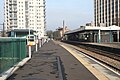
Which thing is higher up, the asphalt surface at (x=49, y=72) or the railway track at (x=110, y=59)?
the asphalt surface at (x=49, y=72)

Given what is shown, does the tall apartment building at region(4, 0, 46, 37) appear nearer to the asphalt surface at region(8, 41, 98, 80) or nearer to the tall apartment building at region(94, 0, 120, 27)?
the asphalt surface at region(8, 41, 98, 80)

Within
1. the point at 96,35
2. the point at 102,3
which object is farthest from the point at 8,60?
the point at 102,3

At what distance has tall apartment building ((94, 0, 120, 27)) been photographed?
483 feet

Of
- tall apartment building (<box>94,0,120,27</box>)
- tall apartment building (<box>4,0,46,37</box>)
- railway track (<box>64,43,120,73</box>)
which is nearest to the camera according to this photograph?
railway track (<box>64,43,120,73</box>)

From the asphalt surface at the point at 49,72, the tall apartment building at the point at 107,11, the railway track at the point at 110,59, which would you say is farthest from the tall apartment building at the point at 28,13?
the tall apartment building at the point at 107,11

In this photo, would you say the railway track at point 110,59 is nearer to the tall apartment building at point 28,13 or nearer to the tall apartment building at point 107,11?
the tall apartment building at point 28,13

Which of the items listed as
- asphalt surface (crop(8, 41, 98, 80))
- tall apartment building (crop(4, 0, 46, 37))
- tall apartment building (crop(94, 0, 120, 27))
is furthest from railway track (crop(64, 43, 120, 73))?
tall apartment building (crop(94, 0, 120, 27))

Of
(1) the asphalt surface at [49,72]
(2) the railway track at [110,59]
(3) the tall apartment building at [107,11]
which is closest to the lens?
(1) the asphalt surface at [49,72]

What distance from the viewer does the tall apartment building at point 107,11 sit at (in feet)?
483

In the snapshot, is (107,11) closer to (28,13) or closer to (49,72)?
(28,13)

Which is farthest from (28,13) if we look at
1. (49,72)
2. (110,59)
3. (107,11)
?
(107,11)

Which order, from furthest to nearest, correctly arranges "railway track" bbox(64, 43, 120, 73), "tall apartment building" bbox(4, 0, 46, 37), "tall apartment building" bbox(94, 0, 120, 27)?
1. "tall apartment building" bbox(94, 0, 120, 27)
2. "tall apartment building" bbox(4, 0, 46, 37)
3. "railway track" bbox(64, 43, 120, 73)

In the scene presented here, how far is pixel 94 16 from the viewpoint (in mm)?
177500

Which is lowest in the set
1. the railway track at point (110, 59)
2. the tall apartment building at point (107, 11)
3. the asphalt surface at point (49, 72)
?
the railway track at point (110, 59)
